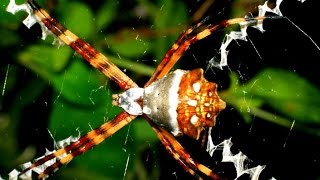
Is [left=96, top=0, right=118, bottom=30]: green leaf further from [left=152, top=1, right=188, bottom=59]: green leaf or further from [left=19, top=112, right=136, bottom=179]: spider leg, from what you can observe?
[left=19, top=112, right=136, bottom=179]: spider leg

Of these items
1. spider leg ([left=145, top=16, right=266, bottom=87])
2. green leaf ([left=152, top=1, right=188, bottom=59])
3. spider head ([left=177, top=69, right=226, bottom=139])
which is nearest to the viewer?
spider head ([left=177, top=69, right=226, bottom=139])

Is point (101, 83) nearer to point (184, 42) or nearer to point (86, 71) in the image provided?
point (86, 71)

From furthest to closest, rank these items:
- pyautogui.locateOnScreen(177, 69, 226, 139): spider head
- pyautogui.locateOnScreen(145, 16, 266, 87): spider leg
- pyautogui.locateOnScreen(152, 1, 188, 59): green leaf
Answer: pyautogui.locateOnScreen(152, 1, 188, 59): green leaf, pyautogui.locateOnScreen(145, 16, 266, 87): spider leg, pyautogui.locateOnScreen(177, 69, 226, 139): spider head

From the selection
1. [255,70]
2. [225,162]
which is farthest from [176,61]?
[225,162]

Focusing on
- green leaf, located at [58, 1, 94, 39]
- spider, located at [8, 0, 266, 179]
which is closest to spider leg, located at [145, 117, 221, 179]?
spider, located at [8, 0, 266, 179]

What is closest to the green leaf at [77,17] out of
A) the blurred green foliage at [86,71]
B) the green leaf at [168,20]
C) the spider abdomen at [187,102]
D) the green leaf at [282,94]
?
the blurred green foliage at [86,71]

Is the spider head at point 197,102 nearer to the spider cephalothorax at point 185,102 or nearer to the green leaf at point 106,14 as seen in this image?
the spider cephalothorax at point 185,102
